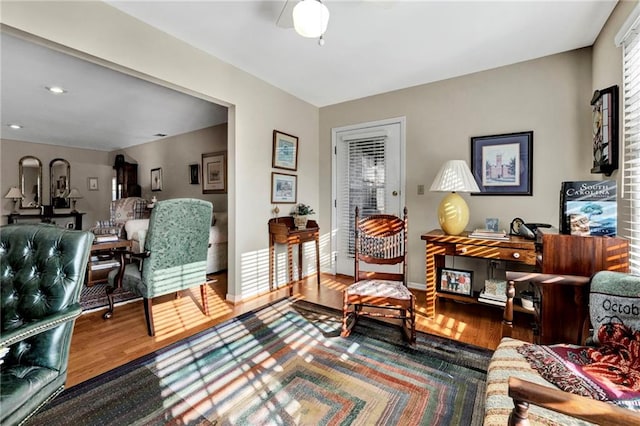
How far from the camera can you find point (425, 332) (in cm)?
229

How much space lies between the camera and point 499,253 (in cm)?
233

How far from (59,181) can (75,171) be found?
1.25 feet

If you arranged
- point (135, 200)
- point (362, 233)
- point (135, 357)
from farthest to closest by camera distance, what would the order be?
point (135, 200), point (362, 233), point (135, 357)

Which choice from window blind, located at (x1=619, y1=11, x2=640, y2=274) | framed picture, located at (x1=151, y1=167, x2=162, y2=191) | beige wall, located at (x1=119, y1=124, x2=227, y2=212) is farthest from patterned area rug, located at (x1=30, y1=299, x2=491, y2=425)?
framed picture, located at (x1=151, y1=167, x2=162, y2=191)

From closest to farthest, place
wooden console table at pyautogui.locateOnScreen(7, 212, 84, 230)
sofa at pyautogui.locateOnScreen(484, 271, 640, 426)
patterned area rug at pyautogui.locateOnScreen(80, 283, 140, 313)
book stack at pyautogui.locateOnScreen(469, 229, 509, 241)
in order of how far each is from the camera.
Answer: sofa at pyautogui.locateOnScreen(484, 271, 640, 426) < book stack at pyautogui.locateOnScreen(469, 229, 509, 241) < patterned area rug at pyautogui.locateOnScreen(80, 283, 140, 313) < wooden console table at pyautogui.locateOnScreen(7, 212, 84, 230)

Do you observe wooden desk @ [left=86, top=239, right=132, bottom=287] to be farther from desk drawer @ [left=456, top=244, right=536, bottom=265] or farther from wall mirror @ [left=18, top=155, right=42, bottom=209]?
wall mirror @ [left=18, top=155, right=42, bottom=209]

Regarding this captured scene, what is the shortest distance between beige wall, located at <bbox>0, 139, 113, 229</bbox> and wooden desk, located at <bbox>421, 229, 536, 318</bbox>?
7982mm

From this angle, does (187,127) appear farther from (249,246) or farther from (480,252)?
(480,252)

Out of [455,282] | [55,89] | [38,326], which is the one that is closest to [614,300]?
[455,282]

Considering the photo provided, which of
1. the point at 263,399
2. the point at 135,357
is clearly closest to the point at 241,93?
the point at 135,357

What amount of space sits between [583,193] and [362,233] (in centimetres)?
148

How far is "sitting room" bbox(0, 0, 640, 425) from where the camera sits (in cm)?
150

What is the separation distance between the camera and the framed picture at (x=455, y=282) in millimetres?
2678

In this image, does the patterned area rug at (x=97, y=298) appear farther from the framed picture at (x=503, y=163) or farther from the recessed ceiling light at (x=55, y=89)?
the framed picture at (x=503, y=163)
